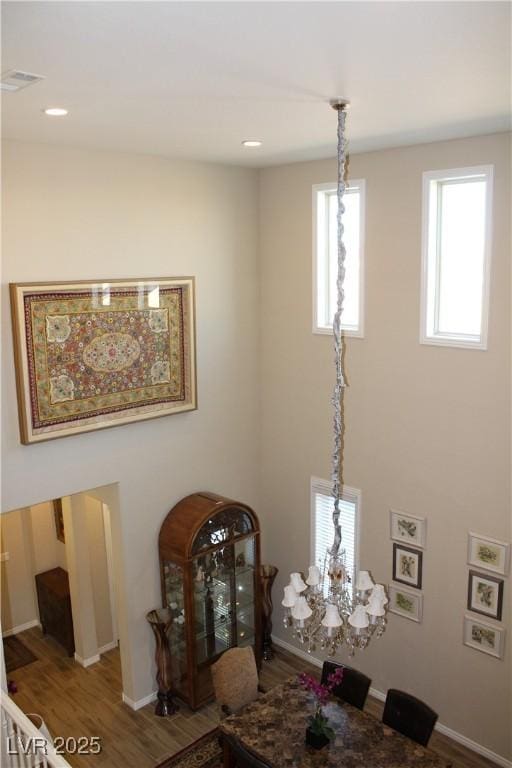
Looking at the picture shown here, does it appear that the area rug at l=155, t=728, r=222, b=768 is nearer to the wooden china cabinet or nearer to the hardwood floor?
the hardwood floor

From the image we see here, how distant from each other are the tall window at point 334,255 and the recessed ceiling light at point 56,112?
9.48ft

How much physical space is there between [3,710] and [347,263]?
4.65m

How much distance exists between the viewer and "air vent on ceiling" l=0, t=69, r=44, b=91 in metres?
3.35

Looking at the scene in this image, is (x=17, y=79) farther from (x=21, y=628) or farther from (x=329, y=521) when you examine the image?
(x=21, y=628)

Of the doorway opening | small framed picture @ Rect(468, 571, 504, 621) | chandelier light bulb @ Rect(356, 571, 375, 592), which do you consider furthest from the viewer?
the doorway opening

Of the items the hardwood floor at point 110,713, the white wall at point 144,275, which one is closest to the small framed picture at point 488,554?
the hardwood floor at point 110,713

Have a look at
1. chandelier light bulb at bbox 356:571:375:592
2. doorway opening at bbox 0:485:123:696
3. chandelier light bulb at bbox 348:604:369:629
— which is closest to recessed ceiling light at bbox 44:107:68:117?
chandelier light bulb at bbox 356:571:375:592

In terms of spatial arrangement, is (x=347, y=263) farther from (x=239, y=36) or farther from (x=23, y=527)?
(x=23, y=527)

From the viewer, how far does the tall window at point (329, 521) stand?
671cm

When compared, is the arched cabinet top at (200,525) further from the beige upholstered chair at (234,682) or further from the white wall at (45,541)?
the white wall at (45,541)

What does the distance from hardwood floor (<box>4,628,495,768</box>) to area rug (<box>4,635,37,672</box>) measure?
0.23 ft

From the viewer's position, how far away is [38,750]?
154 inches

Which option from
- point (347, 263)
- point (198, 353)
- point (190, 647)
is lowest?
point (190, 647)

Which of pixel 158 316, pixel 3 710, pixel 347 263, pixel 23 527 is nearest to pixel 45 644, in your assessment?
pixel 23 527
